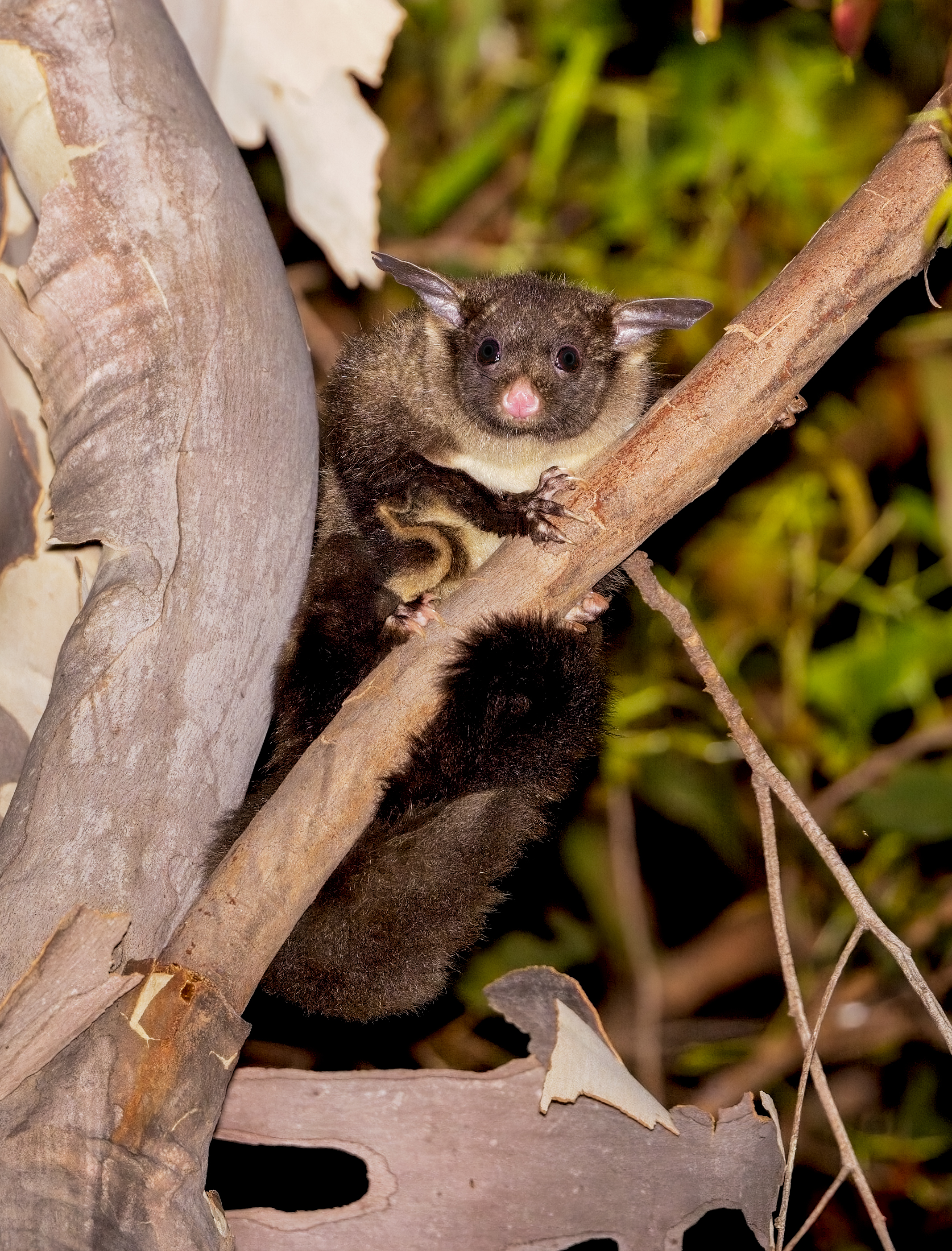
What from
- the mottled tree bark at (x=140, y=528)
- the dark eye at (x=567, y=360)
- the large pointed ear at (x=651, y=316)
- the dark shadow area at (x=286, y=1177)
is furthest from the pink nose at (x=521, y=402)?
the dark shadow area at (x=286, y=1177)

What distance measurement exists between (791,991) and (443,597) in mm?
960

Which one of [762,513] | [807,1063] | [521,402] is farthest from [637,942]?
[807,1063]

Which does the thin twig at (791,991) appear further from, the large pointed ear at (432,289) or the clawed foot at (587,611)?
the large pointed ear at (432,289)

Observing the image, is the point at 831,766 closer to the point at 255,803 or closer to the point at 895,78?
the point at 895,78

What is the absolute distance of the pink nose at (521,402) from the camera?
2.75m

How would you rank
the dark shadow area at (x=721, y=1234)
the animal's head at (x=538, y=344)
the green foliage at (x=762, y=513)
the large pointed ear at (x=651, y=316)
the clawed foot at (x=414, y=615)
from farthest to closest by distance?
the green foliage at (x=762, y=513) → the animal's head at (x=538, y=344) → the large pointed ear at (x=651, y=316) → the dark shadow area at (x=721, y=1234) → the clawed foot at (x=414, y=615)

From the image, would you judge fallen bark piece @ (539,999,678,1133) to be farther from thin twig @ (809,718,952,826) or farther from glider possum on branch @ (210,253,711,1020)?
thin twig @ (809,718,952,826)

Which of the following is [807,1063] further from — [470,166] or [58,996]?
[470,166]

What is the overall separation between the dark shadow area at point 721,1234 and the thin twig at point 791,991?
32 centimetres

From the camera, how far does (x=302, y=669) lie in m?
2.44

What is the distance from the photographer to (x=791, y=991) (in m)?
2.12

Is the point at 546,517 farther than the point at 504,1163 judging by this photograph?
No

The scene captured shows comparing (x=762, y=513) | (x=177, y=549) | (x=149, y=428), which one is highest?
(x=149, y=428)

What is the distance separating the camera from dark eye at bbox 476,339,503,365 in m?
2.92
